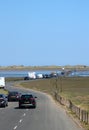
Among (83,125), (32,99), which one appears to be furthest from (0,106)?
(83,125)

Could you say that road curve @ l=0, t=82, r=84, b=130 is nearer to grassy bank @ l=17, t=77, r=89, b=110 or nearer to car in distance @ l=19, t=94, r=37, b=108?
car in distance @ l=19, t=94, r=37, b=108

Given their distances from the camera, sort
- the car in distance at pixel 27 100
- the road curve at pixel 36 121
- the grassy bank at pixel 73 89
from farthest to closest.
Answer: the grassy bank at pixel 73 89 → the car in distance at pixel 27 100 → the road curve at pixel 36 121

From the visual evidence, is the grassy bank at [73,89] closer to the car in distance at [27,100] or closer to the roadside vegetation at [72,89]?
the roadside vegetation at [72,89]

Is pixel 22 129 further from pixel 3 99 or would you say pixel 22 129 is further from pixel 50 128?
pixel 3 99

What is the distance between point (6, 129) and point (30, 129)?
1288 millimetres

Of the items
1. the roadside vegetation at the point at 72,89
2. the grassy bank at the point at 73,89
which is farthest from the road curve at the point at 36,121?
the grassy bank at the point at 73,89

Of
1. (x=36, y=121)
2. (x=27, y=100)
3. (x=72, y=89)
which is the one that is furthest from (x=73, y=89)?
(x=36, y=121)

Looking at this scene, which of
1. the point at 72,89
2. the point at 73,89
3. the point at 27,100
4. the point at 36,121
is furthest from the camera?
the point at 72,89

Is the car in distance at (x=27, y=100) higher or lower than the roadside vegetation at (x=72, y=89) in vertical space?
higher

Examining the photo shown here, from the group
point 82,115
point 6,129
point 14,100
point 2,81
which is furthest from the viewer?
point 2,81

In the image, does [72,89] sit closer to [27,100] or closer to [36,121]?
[27,100]

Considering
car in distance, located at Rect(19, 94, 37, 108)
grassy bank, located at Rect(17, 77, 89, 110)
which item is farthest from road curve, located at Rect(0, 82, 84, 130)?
grassy bank, located at Rect(17, 77, 89, 110)

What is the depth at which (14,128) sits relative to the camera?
92.8 feet

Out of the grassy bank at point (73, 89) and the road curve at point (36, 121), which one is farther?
the grassy bank at point (73, 89)
